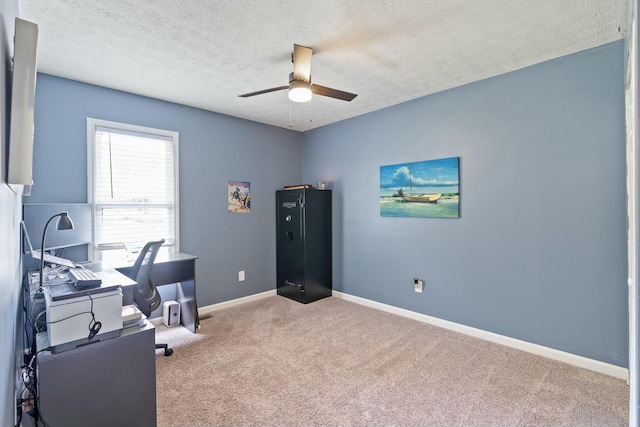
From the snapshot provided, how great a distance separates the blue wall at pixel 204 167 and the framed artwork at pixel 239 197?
66mm

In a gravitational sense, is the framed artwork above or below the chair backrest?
above

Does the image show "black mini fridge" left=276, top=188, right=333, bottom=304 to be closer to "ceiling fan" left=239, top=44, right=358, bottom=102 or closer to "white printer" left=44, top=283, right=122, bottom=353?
"ceiling fan" left=239, top=44, right=358, bottom=102

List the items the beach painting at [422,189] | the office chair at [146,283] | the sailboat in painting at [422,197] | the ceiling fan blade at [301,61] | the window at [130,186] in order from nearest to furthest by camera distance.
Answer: the ceiling fan blade at [301,61] < the office chair at [146,283] < the window at [130,186] < the beach painting at [422,189] < the sailboat in painting at [422,197]

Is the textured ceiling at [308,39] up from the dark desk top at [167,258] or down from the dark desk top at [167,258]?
up

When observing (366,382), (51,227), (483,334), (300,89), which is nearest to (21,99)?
(300,89)

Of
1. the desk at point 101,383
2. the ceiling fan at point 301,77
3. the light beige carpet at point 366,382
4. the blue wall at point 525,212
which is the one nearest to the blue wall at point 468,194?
the blue wall at point 525,212

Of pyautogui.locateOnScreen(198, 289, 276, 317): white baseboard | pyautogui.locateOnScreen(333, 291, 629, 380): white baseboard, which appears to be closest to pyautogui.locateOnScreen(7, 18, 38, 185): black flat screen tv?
pyautogui.locateOnScreen(198, 289, 276, 317): white baseboard

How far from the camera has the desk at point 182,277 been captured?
3.05 meters

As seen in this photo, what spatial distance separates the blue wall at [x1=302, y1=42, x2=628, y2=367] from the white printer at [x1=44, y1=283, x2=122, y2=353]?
286 centimetres

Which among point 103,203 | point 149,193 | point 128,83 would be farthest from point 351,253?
point 128,83

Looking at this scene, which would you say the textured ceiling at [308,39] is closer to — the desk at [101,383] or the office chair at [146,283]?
the office chair at [146,283]

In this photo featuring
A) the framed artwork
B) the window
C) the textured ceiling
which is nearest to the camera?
the textured ceiling

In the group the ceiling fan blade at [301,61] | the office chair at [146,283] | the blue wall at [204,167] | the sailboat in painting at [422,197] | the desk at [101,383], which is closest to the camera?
the desk at [101,383]

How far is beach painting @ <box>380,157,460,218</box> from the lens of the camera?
10.2 ft
